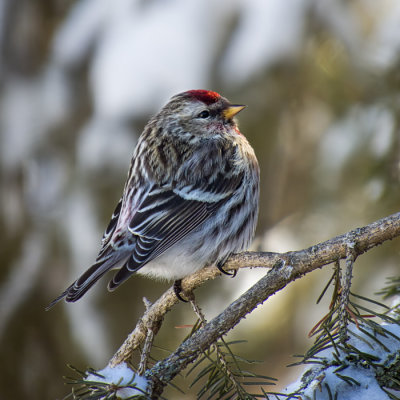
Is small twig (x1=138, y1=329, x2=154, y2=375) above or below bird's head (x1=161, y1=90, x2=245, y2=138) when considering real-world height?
below

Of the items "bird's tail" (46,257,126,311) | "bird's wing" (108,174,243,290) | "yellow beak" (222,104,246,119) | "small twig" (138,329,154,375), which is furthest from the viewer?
"yellow beak" (222,104,246,119)

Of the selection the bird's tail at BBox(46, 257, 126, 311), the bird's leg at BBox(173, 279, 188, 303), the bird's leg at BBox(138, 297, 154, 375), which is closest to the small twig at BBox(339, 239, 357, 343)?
the bird's leg at BBox(138, 297, 154, 375)

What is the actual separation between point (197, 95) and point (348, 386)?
1.55 metres

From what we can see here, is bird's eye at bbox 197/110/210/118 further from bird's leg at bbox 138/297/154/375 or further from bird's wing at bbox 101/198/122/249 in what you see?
bird's leg at bbox 138/297/154/375

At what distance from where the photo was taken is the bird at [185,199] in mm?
1903

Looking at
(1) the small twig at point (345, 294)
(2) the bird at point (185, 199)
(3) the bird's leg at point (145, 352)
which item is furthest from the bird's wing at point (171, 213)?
(1) the small twig at point (345, 294)

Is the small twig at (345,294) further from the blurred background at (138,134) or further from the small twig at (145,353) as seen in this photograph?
the blurred background at (138,134)

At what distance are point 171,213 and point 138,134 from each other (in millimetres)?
1005

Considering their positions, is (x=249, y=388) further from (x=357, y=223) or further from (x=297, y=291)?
(x=357, y=223)

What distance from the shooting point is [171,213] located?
6.61ft

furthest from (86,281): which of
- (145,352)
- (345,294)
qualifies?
(345,294)

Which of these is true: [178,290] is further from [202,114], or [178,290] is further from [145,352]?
[202,114]

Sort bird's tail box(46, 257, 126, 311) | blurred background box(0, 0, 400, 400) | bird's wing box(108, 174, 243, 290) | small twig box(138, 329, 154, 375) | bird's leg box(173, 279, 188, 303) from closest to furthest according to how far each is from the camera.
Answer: small twig box(138, 329, 154, 375) → bird's leg box(173, 279, 188, 303) → bird's tail box(46, 257, 126, 311) → bird's wing box(108, 174, 243, 290) → blurred background box(0, 0, 400, 400)

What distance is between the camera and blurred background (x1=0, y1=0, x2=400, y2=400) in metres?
2.42
